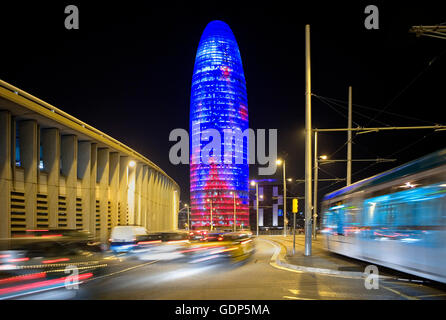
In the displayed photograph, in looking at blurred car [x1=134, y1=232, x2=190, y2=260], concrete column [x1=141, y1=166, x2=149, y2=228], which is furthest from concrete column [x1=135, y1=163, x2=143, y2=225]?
blurred car [x1=134, y1=232, x2=190, y2=260]

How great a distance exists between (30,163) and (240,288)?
24.8 metres

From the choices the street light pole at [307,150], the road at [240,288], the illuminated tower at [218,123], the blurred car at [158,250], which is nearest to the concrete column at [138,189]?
the blurred car at [158,250]

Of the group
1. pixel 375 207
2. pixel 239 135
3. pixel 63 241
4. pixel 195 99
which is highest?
pixel 195 99

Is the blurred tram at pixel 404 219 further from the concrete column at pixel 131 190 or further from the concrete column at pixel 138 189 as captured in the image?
the concrete column at pixel 138 189

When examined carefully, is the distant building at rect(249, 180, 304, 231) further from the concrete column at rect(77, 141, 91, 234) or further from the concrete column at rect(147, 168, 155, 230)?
the concrete column at rect(77, 141, 91, 234)

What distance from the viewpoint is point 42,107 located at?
30.7 metres

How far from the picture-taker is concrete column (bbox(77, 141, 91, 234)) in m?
40.5

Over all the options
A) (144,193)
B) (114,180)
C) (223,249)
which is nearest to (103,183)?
(114,180)

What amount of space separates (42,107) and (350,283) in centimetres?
2695

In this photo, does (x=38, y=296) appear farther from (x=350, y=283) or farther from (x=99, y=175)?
(x=99, y=175)

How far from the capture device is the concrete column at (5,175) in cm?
2645

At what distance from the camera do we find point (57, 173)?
113 ft

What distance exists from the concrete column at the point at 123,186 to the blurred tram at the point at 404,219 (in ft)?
124
